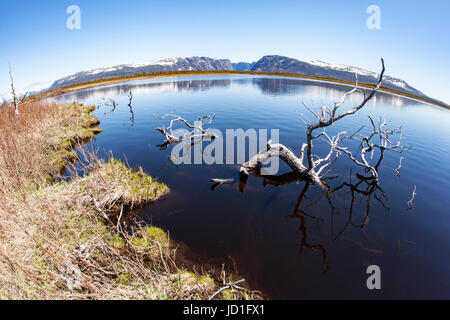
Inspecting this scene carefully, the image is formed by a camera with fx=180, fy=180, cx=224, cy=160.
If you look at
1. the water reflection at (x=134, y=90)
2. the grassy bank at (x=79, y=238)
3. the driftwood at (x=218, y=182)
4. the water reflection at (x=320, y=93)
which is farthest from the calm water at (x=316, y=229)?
the water reflection at (x=134, y=90)

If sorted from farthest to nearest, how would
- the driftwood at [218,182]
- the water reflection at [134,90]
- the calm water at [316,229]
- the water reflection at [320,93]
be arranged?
the water reflection at [134,90] → the water reflection at [320,93] → the driftwood at [218,182] → the calm water at [316,229]

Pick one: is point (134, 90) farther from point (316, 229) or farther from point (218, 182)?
point (316, 229)

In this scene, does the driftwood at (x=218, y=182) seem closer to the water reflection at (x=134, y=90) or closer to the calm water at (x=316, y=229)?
the calm water at (x=316, y=229)

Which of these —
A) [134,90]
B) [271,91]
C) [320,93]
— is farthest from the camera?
[134,90]

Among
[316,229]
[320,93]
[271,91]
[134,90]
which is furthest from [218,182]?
[134,90]

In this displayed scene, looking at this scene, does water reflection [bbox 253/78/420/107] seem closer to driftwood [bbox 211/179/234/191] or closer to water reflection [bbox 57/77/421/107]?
water reflection [bbox 57/77/421/107]

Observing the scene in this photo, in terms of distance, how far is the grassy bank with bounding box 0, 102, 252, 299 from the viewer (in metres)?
3.99

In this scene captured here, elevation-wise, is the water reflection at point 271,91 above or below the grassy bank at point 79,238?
above

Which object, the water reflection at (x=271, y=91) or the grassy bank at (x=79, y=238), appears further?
the water reflection at (x=271, y=91)

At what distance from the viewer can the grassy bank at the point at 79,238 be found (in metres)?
3.99

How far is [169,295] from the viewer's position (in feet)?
14.2

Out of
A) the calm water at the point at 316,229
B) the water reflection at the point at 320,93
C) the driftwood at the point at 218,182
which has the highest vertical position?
the water reflection at the point at 320,93

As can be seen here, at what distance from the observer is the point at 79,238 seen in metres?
5.46

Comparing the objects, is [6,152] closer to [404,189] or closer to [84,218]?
[84,218]
